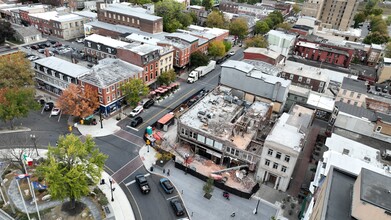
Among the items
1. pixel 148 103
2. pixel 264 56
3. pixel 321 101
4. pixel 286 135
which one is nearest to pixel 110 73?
pixel 148 103

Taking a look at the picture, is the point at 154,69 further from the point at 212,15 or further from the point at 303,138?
the point at 212,15

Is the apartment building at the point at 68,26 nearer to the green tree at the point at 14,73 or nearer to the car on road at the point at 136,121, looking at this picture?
the green tree at the point at 14,73

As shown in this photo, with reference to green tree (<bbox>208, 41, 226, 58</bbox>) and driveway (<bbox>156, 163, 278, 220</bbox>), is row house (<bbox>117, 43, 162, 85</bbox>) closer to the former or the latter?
green tree (<bbox>208, 41, 226, 58</bbox>)

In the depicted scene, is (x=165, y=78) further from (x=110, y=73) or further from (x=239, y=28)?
(x=239, y=28)

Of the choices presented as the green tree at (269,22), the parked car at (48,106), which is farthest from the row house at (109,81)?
the green tree at (269,22)

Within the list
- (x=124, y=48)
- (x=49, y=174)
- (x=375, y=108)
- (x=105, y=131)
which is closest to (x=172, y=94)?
(x=124, y=48)
